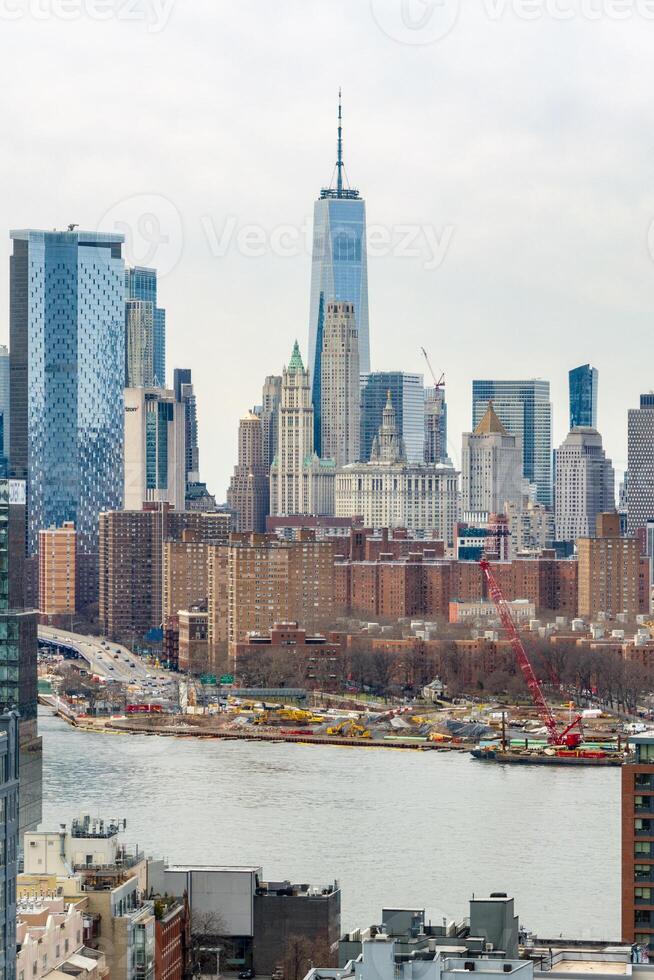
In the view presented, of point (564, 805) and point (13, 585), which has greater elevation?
point (13, 585)

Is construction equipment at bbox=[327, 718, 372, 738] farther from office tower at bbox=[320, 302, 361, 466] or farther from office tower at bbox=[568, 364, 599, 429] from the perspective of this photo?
office tower at bbox=[568, 364, 599, 429]

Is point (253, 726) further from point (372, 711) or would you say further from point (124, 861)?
point (124, 861)

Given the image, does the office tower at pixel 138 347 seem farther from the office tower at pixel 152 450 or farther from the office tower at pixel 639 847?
the office tower at pixel 639 847

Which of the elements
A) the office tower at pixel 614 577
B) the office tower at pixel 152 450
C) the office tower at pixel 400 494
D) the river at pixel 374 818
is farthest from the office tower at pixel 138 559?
the river at pixel 374 818

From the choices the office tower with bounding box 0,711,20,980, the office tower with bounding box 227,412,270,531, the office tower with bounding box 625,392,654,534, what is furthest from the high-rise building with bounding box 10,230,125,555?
the office tower with bounding box 0,711,20,980

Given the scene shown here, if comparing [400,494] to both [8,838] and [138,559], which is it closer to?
[138,559]

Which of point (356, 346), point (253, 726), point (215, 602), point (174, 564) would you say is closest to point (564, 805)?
point (253, 726)

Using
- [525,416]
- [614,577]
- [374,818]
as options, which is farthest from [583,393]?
[374,818]

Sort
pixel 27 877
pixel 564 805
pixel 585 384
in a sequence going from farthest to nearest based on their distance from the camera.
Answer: pixel 585 384
pixel 564 805
pixel 27 877
